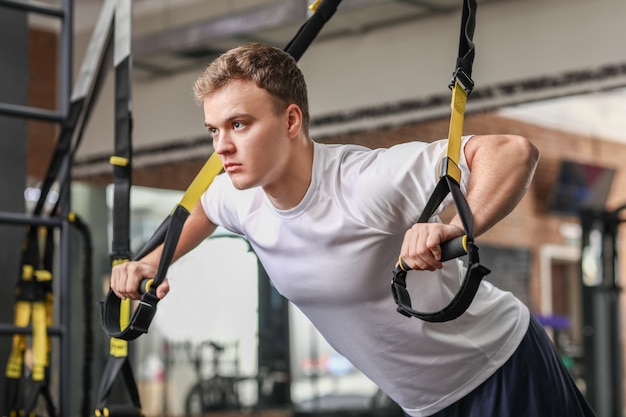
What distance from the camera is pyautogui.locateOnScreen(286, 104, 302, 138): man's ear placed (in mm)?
1768

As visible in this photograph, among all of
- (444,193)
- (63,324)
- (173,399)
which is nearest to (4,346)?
(63,324)

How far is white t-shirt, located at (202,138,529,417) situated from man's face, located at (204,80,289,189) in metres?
0.15

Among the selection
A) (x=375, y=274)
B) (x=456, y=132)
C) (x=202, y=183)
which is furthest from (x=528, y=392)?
(x=202, y=183)

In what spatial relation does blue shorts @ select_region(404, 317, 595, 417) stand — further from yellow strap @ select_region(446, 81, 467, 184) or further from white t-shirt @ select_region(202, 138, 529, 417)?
yellow strap @ select_region(446, 81, 467, 184)

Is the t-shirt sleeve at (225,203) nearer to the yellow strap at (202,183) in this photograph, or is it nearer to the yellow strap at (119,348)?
the yellow strap at (202,183)

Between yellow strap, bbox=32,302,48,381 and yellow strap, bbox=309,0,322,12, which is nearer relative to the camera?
yellow strap, bbox=309,0,322,12

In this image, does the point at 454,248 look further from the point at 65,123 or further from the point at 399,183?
the point at 65,123

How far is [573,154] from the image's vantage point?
9984 millimetres

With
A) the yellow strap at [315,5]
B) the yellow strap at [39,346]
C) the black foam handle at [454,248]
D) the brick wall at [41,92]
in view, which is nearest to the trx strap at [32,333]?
the yellow strap at [39,346]

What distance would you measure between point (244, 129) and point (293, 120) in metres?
0.11

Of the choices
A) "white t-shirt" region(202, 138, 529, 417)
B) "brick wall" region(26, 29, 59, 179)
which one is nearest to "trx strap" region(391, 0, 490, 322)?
"white t-shirt" region(202, 138, 529, 417)

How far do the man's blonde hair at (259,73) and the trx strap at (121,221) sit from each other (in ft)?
1.69

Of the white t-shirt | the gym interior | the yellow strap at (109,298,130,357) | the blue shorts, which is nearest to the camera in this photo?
the white t-shirt

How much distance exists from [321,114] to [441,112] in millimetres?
859
